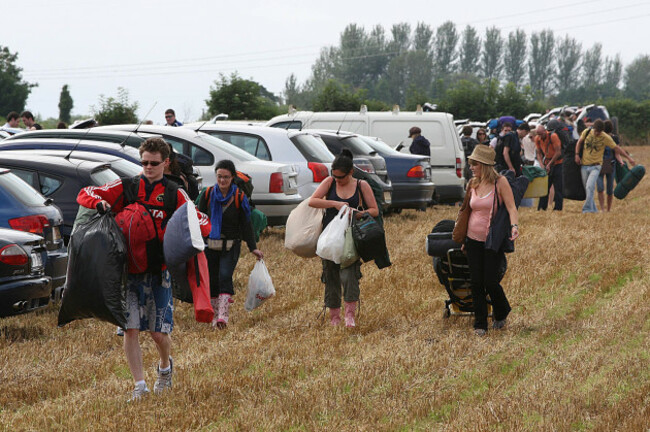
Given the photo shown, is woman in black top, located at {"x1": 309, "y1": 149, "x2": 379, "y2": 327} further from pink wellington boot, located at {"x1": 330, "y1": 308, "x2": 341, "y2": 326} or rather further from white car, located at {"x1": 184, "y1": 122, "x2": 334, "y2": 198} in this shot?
white car, located at {"x1": 184, "y1": 122, "x2": 334, "y2": 198}

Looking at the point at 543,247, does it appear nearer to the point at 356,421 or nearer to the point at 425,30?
the point at 356,421

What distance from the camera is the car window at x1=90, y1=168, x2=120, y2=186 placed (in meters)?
10.1

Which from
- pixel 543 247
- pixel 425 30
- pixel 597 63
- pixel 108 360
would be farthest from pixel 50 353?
pixel 597 63

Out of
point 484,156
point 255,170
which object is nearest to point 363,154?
point 255,170

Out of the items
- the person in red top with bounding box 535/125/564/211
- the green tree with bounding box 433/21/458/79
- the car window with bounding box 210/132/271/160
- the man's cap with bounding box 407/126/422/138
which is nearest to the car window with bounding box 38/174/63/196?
the car window with bounding box 210/132/271/160

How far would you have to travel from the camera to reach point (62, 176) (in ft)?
33.5

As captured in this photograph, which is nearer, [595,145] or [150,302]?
[150,302]

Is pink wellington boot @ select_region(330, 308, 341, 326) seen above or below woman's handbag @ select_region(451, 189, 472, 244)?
below

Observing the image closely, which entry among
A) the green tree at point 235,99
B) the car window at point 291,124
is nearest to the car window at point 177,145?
the car window at point 291,124

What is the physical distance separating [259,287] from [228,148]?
17.1 feet

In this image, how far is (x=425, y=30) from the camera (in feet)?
480

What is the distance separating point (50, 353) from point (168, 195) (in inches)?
90.0

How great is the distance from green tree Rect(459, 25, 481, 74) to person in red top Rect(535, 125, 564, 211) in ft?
442

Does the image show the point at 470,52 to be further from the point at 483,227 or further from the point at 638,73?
the point at 483,227
